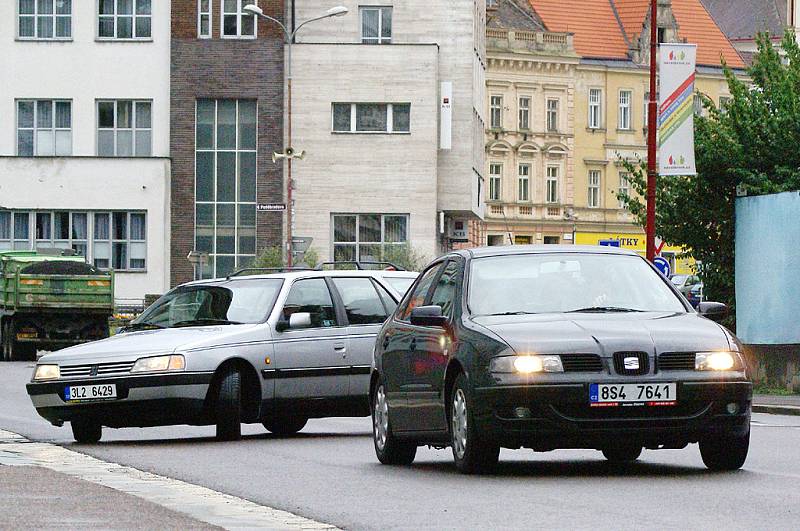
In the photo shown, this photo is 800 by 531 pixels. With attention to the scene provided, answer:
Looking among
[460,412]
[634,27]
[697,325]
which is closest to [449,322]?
[460,412]

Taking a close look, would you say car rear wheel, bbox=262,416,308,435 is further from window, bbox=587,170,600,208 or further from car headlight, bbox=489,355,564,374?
window, bbox=587,170,600,208

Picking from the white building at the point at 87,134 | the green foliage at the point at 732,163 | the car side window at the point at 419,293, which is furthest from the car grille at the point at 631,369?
the white building at the point at 87,134

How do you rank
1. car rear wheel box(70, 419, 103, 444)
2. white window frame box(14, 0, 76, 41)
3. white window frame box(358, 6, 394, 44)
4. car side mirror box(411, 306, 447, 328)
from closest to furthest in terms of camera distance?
1. car side mirror box(411, 306, 447, 328)
2. car rear wheel box(70, 419, 103, 444)
3. white window frame box(14, 0, 76, 41)
4. white window frame box(358, 6, 394, 44)

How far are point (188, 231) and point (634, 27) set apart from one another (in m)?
37.2

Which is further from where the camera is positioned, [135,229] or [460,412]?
[135,229]

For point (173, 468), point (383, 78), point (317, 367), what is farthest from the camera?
point (383, 78)

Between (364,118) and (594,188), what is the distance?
31.7m

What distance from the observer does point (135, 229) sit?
70.4 metres

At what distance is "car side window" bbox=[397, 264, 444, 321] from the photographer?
15150mm

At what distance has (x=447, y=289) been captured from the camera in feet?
48.0

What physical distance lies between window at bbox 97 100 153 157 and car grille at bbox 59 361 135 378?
52784mm

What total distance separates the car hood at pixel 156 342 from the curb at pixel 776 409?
360 inches

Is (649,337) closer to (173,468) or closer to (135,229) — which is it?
(173,468)

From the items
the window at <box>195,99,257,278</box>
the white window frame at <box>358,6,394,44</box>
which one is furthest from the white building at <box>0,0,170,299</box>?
the white window frame at <box>358,6,394,44</box>
